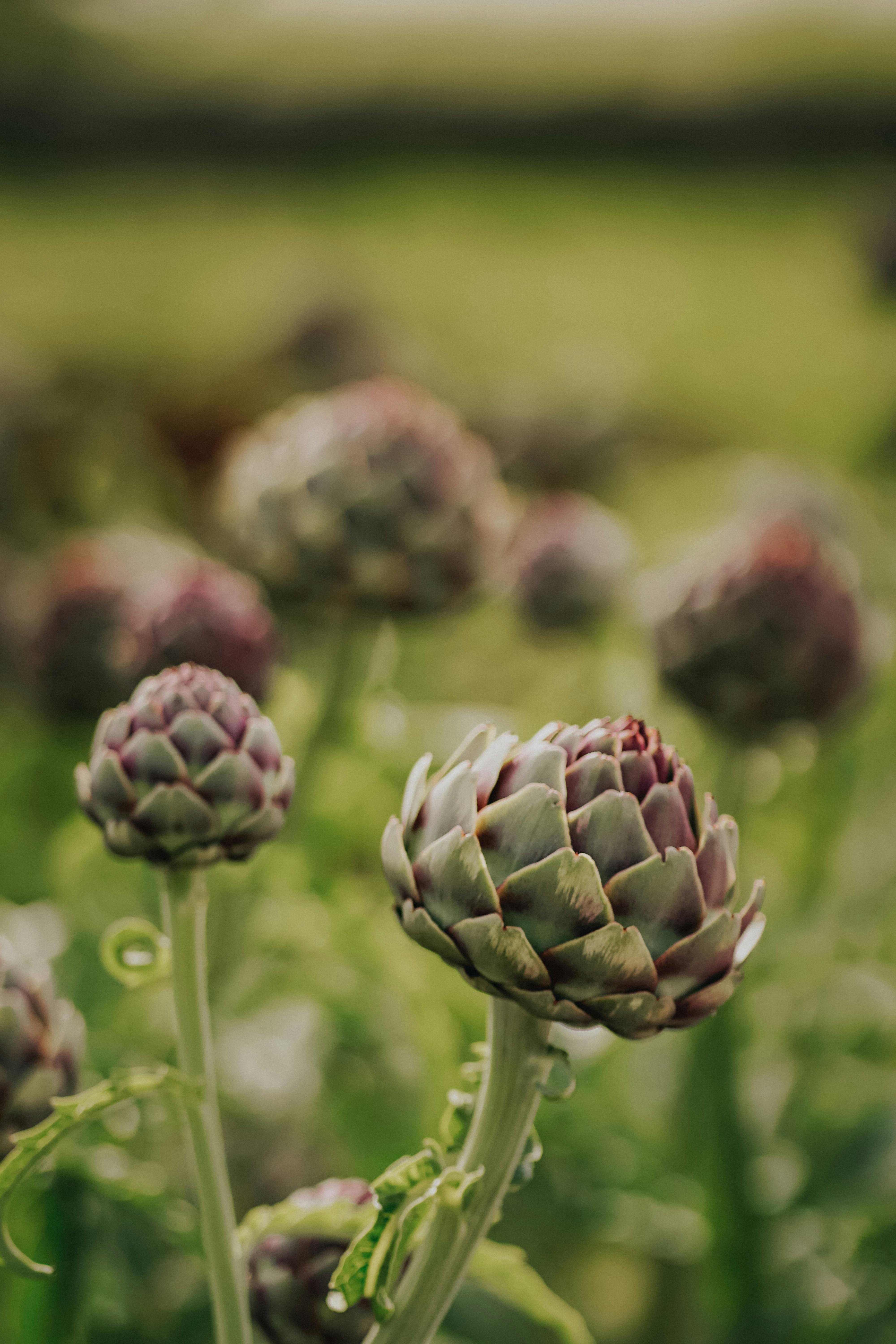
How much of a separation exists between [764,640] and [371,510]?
25cm

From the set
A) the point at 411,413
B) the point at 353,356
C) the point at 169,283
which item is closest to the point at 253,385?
the point at 353,356

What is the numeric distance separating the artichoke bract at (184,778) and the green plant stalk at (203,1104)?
1 centimetres

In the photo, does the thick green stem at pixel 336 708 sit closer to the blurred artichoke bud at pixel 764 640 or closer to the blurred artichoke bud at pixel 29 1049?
the blurred artichoke bud at pixel 764 640

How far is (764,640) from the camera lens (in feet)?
2.43

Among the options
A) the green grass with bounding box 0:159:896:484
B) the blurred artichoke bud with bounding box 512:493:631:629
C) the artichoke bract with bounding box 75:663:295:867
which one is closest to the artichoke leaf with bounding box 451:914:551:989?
the artichoke bract with bounding box 75:663:295:867

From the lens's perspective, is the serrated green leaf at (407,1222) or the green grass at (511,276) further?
the green grass at (511,276)

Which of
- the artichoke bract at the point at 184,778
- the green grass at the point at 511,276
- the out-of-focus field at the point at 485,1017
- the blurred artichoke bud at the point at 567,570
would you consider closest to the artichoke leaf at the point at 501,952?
the artichoke bract at the point at 184,778

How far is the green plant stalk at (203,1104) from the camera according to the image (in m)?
0.34

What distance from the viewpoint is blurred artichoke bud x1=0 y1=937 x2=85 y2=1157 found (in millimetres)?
371

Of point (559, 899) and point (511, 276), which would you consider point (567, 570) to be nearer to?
point (559, 899)

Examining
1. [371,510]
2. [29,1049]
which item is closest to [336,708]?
[371,510]

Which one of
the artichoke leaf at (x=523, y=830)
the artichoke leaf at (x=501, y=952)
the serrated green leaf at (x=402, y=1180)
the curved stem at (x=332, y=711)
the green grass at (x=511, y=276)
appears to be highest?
the green grass at (x=511, y=276)

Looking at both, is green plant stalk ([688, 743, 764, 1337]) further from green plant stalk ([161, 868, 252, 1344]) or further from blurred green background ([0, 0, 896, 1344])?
green plant stalk ([161, 868, 252, 1344])

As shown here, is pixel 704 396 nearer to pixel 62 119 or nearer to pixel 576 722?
pixel 576 722
